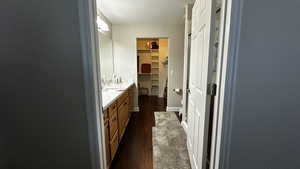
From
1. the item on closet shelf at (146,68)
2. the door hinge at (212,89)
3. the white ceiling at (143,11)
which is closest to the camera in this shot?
the door hinge at (212,89)

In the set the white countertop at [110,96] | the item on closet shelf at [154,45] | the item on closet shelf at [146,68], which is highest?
the item on closet shelf at [154,45]

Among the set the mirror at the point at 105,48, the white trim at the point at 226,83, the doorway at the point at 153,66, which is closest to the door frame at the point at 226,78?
the white trim at the point at 226,83

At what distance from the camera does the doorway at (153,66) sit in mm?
5266

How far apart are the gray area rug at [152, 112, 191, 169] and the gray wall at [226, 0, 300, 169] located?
95 centimetres

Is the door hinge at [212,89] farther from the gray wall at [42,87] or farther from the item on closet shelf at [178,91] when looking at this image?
the item on closet shelf at [178,91]

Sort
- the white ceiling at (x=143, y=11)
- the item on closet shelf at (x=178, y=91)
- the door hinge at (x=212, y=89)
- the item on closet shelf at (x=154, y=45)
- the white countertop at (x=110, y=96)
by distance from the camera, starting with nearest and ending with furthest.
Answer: the door hinge at (x=212, y=89) → the white countertop at (x=110, y=96) → the white ceiling at (x=143, y=11) → the item on closet shelf at (x=178, y=91) → the item on closet shelf at (x=154, y=45)

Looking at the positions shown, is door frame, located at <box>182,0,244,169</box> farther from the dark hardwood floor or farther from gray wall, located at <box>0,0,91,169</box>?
the dark hardwood floor

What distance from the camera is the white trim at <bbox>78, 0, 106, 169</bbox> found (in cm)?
73

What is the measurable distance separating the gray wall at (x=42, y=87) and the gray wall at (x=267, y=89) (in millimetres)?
1028

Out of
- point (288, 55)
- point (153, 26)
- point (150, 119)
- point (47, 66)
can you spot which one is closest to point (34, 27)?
point (47, 66)

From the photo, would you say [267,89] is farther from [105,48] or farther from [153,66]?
[153,66]

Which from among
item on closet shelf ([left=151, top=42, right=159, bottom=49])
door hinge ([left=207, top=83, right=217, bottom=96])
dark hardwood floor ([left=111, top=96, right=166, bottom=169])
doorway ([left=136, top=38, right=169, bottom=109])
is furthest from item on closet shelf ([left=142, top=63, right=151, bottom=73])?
door hinge ([left=207, top=83, right=217, bottom=96])

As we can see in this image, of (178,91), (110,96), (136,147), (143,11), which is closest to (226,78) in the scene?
(110,96)

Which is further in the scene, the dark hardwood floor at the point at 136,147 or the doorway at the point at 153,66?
the doorway at the point at 153,66
